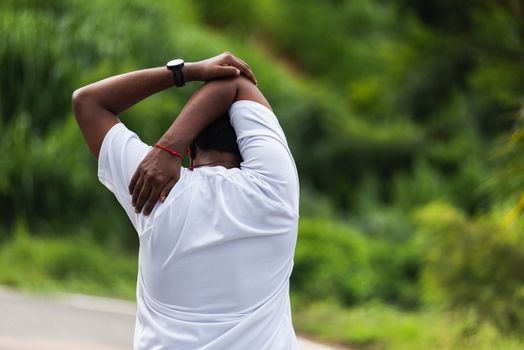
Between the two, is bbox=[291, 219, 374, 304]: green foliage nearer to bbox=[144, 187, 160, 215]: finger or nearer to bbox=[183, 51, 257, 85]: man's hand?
bbox=[183, 51, 257, 85]: man's hand

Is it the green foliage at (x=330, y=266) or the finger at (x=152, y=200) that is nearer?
the finger at (x=152, y=200)

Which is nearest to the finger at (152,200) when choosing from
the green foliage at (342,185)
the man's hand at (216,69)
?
the man's hand at (216,69)

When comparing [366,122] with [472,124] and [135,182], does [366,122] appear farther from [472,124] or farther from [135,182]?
[135,182]

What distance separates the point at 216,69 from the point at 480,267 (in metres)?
5.70

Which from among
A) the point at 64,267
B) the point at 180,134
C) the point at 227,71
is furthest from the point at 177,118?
the point at 64,267

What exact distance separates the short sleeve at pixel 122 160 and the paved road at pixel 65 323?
5182 millimetres

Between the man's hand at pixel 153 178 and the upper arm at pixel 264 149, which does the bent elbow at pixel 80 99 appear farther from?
the upper arm at pixel 264 149

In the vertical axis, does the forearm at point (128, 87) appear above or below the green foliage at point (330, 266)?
above

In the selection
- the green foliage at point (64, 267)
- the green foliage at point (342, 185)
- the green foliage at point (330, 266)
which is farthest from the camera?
the green foliage at point (330, 266)

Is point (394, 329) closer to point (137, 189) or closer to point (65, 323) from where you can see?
point (65, 323)

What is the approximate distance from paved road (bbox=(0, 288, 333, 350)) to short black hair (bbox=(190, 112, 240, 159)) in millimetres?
5268

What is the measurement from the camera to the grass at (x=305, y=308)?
7.93m

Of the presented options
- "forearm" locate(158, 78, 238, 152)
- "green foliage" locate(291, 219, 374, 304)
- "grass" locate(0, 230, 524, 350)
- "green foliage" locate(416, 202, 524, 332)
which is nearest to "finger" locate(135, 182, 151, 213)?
"forearm" locate(158, 78, 238, 152)

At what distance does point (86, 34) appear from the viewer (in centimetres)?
1331
